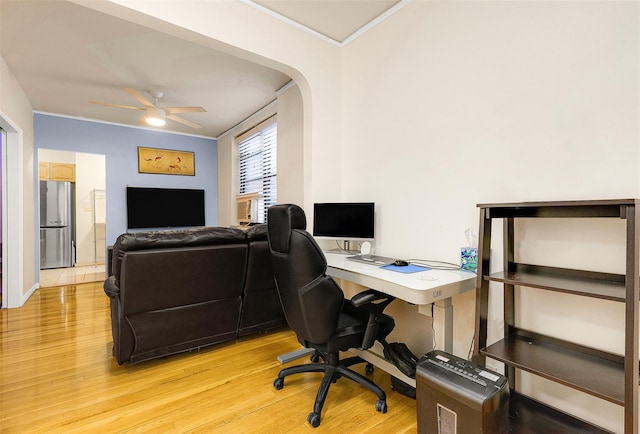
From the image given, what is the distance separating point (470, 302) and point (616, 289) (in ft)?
2.55

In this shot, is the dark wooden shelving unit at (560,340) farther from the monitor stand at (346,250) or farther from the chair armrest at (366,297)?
the monitor stand at (346,250)

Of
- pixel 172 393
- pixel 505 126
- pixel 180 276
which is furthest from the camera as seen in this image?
pixel 180 276

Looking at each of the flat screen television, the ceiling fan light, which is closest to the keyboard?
the ceiling fan light

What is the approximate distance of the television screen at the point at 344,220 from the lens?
245 centimetres

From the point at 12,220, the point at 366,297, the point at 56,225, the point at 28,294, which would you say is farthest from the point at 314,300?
the point at 56,225

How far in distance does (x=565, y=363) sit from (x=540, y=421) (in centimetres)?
36

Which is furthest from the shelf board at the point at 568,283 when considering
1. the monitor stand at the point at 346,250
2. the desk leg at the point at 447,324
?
the monitor stand at the point at 346,250

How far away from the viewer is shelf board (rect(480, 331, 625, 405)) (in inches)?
46.9

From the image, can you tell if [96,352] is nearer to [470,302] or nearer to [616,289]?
[470,302]

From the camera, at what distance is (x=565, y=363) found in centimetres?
137

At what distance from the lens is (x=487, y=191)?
1846 millimetres

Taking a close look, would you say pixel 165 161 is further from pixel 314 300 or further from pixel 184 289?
pixel 314 300

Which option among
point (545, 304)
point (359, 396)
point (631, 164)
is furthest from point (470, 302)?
point (631, 164)

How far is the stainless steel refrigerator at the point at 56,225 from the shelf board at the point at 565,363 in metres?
8.27
